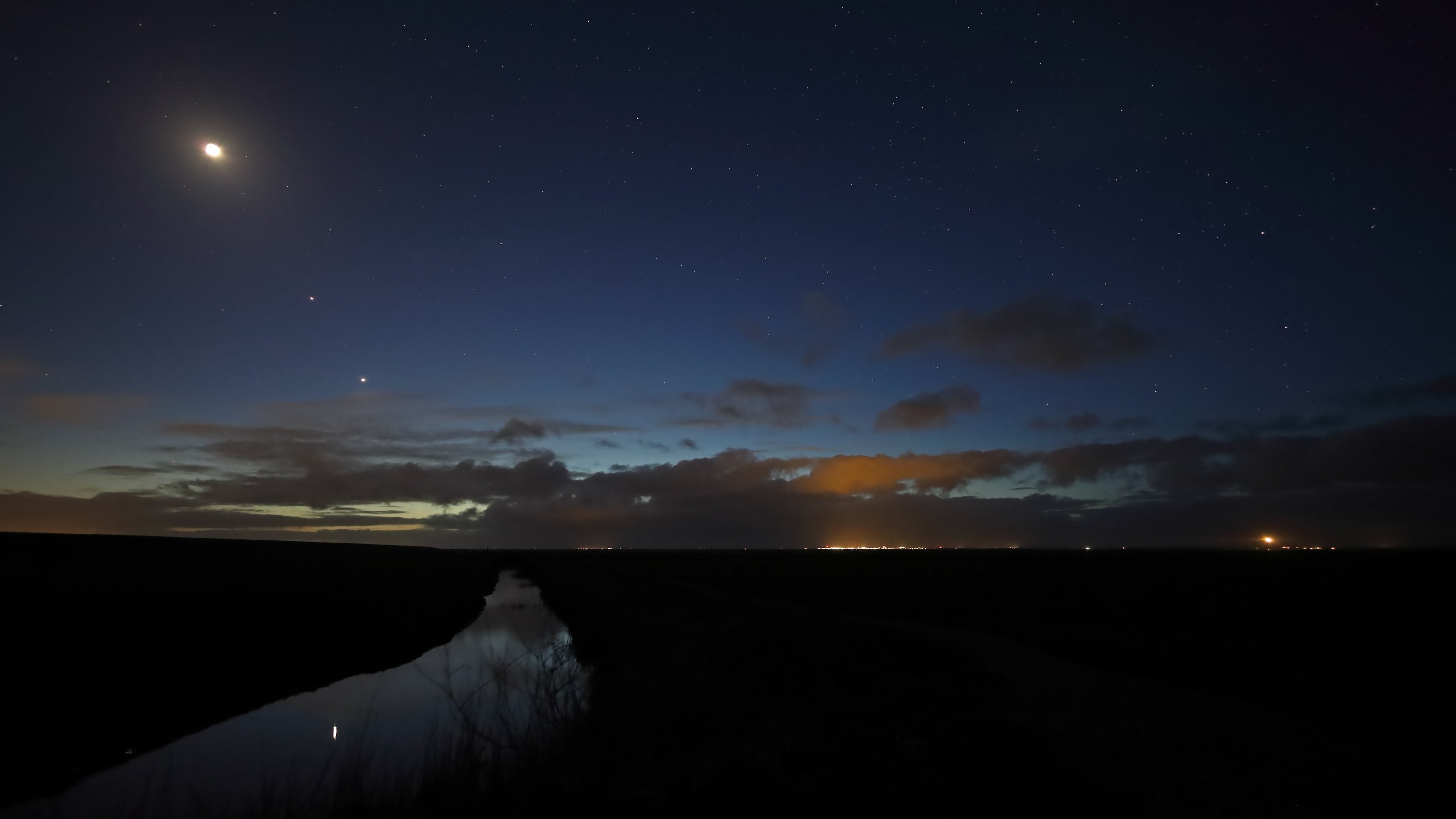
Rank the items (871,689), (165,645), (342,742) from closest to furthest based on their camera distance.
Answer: (871,689) → (342,742) → (165,645)

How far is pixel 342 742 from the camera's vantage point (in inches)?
685

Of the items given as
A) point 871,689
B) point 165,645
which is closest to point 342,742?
point 871,689

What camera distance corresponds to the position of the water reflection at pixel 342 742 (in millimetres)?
12812

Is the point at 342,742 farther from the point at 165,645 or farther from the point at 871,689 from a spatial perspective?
the point at 165,645

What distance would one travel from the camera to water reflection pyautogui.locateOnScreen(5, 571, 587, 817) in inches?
504

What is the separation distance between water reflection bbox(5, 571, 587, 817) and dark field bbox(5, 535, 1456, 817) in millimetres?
1072

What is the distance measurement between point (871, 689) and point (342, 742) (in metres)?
13.6

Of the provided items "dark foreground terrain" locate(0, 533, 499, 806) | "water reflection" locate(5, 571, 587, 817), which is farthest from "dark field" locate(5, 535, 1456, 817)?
"water reflection" locate(5, 571, 587, 817)

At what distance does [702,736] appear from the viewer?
14.0 metres

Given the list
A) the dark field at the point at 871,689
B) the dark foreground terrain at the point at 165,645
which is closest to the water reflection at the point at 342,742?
the dark field at the point at 871,689

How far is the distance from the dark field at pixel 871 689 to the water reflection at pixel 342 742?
3.52ft

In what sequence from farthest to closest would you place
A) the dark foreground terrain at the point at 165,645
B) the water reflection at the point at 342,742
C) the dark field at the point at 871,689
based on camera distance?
the dark foreground terrain at the point at 165,645
the water reflection at the point at 342,742
the dark field at the point at 871,689

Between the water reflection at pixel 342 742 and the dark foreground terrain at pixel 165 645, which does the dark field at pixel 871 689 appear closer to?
the dark foreground terrain at pixel 165 645

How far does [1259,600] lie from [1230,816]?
149 ft
